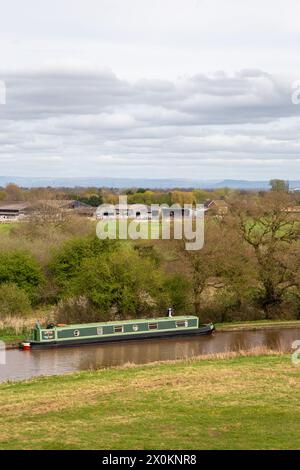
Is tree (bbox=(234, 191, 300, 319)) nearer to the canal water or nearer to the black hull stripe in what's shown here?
the canal water

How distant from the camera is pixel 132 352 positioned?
1375 inches

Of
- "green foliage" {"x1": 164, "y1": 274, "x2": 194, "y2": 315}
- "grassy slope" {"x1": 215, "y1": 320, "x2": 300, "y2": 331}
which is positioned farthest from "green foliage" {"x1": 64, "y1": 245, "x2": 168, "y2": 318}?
"grassy slope" {"x1": 215, "y1": 320, "x2": 300, "y2": 331}

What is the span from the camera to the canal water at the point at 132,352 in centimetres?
3089

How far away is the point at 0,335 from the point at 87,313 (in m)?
5.41

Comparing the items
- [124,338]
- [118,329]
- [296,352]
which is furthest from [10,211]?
[296,352]

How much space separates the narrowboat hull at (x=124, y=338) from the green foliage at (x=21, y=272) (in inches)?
343

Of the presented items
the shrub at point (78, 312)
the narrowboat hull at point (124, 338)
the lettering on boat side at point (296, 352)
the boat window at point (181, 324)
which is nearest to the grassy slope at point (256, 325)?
the narrowboat hull at point (124, 338)

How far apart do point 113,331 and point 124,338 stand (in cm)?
76

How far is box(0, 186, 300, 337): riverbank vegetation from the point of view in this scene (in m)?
40.3

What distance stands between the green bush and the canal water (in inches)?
234

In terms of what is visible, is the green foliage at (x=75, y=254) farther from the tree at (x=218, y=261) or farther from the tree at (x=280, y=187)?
the tree at (x=280, y=187)

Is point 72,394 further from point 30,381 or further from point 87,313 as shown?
point 87,313
